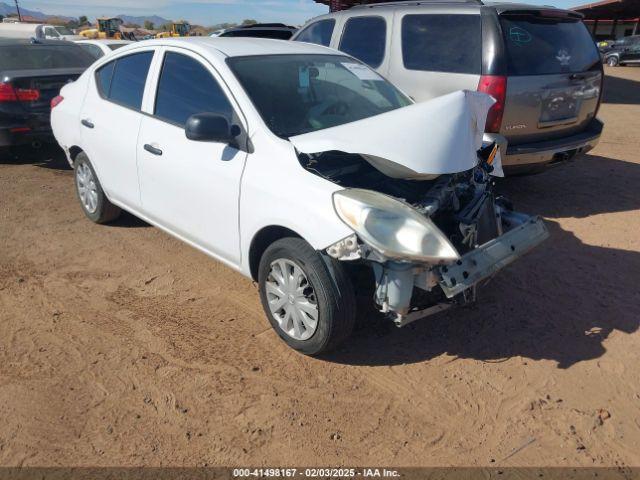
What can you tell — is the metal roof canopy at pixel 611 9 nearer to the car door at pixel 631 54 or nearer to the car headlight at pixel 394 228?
the car door at pixel 631 54

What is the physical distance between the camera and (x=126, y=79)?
15.4 ft

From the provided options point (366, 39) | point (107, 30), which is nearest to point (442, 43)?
point (366, 39)

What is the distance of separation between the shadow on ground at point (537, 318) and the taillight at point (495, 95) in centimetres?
121

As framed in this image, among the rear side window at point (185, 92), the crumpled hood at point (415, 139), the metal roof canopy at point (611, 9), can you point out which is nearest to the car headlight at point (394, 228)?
the crumpled hood at point (415, 139)

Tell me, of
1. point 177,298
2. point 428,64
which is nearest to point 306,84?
point 177,298

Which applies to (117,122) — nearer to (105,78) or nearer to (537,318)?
(105,78)

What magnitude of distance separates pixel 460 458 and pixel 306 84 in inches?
108

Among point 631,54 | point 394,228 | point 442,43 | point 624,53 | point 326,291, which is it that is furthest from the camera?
point 624,53

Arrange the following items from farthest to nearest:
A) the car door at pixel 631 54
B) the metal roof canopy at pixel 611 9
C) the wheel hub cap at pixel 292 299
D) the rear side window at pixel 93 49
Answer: the metal roof canopy at pixel 611 9
the car door at pixel 631 54
the rear side window at pixel 93 49
the wheel hub cap at pixel 292 299

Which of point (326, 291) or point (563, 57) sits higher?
point (563, 57)

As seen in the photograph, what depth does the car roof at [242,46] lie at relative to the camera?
401 centimetres

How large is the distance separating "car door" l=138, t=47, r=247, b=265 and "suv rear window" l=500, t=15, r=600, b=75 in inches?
117

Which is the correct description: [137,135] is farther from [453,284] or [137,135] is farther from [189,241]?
[453,284]

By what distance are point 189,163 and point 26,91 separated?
4.86 m
